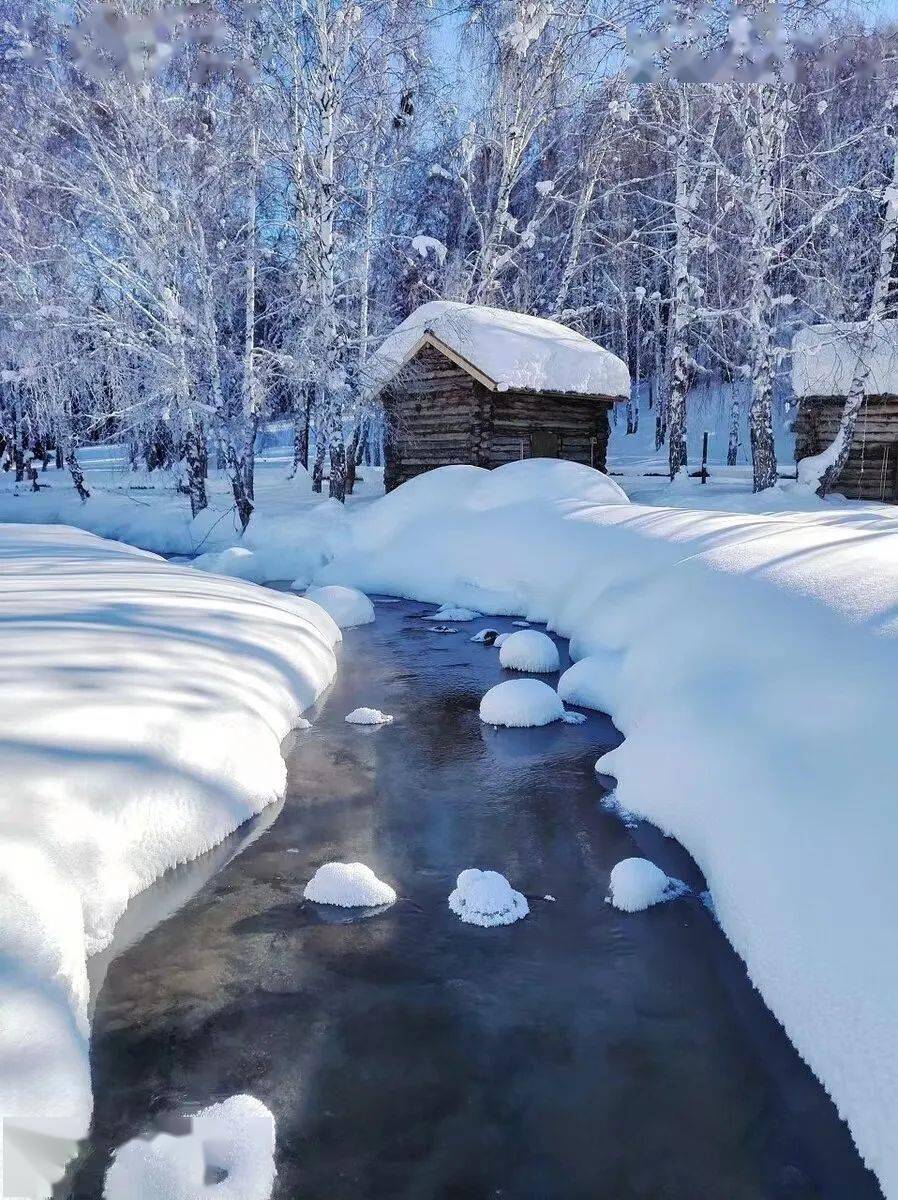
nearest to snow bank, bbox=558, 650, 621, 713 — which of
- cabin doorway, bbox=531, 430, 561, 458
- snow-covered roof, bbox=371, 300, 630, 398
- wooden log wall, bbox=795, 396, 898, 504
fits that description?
snow-covered roof, bbox=371, 300, 630, 398

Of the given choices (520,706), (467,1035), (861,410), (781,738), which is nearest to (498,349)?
(861,410)

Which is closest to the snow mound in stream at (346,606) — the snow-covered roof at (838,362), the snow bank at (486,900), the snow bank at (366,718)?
the snow bank at (366,718)

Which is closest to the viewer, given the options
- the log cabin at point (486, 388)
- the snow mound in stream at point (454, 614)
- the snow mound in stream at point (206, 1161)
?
the snow mound in stream at point (206, 1161)

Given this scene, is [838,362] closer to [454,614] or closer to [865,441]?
[865,441]

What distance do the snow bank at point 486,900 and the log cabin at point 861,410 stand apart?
560 inches

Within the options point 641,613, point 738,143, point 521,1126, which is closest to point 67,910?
point 521,1126

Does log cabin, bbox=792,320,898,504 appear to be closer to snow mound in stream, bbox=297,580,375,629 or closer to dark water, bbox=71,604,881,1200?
snow mound in stream, bbox=297,580,375,629

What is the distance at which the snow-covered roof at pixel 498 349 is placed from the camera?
536 inches

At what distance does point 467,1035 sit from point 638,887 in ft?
3.36

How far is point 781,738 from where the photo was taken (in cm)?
342

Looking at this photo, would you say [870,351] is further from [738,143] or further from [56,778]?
[56,778]

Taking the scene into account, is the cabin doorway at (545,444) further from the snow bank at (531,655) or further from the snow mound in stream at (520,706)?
the snow mound in stream at (520,706)

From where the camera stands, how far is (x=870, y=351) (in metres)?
13.1

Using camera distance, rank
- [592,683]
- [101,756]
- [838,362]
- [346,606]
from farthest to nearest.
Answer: [838,362], [346,606], [592,683], [101,756]
